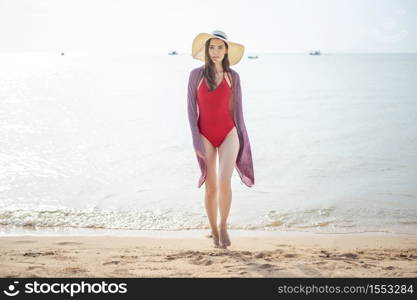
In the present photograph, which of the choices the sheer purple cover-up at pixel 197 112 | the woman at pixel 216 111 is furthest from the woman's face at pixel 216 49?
the sheer purple cover-up at pixel 197 112

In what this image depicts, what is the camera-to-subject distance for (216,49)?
4148 millimetres

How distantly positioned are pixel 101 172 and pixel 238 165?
393cm

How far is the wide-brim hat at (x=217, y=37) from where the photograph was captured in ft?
13.5

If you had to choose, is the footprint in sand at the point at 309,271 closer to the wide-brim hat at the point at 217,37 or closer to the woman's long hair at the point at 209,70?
the woman's long hair at the point at 209,70

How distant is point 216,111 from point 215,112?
1 centimetres

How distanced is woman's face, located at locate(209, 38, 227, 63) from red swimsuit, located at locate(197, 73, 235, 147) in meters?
0.21

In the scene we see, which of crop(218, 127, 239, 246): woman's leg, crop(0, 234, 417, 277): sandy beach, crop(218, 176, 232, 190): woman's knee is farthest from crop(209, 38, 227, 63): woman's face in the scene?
crop(0, 234, 417, 277): sandy beach

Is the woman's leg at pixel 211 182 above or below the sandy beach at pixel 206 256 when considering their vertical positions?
above

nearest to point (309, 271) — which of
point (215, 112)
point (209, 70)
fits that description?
point (215, 112)

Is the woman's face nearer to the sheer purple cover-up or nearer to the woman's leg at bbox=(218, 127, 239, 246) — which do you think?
the sheer purple cover-up

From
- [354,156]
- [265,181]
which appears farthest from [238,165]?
[354,156]

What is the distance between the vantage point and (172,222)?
5.68 meters

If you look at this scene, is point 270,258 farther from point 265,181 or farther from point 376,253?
point 265,181

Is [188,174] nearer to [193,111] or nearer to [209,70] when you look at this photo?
[193,111]
